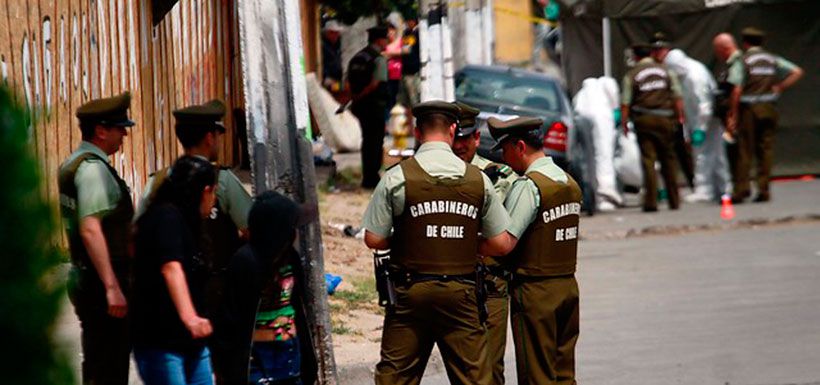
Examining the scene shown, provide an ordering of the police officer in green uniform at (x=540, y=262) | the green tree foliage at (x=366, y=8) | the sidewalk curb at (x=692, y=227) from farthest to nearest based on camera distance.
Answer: the green tree foliage at (x=366, y=8)
the sidewalk curb at (x=692, y=227)
the police officer in green uniform at (x=540, y=262)

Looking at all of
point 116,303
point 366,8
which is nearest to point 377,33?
point 366,8

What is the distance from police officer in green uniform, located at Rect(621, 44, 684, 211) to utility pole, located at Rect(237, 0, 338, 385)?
31.5ft

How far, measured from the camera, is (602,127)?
19.3 metres

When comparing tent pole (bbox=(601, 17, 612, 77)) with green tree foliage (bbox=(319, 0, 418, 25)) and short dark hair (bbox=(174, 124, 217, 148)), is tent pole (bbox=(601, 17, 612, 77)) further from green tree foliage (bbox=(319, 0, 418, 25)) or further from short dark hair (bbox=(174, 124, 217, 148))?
short dark hair (bbox=(174, 124, 217, 148))

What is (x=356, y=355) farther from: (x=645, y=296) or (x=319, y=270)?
(x=645, y=296)

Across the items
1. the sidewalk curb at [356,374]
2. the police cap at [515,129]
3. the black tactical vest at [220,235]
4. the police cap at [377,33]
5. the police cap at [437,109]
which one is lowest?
the sidewalk curb at [356,374]

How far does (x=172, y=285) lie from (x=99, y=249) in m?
0.88

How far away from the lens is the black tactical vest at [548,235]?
27.2ft

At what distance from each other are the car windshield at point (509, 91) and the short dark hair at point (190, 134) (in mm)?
12108

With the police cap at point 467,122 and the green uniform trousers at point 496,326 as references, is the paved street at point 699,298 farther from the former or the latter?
the police cap at point 467,122

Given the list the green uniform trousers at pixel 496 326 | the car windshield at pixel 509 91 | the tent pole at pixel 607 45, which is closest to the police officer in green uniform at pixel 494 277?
the green uniform trousers at pixel 496 326

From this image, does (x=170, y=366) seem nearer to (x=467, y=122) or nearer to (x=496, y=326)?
(x=496, y=326)

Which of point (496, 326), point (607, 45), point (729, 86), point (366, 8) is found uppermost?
point (366, 8)

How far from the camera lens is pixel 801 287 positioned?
13.6m
